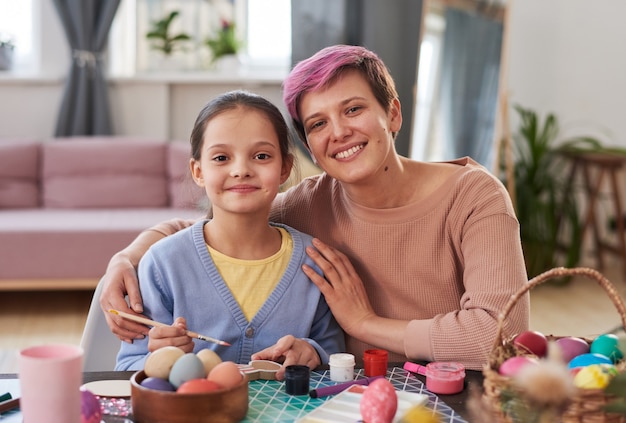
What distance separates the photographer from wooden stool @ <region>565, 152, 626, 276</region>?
5.08 m

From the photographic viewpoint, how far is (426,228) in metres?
1.75

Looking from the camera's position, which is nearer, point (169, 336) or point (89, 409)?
point (89, 409)

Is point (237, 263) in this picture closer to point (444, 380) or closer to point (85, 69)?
point (444, 380)

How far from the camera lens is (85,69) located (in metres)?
5.04

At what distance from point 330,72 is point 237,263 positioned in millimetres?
416

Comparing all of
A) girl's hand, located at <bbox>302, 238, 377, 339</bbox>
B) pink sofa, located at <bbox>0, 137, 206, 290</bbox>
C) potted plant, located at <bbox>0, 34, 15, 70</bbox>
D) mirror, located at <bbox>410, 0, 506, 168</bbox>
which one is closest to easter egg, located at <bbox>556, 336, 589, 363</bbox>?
girl's hand, located at <bbox>302, 238, 377, 339</bbox>

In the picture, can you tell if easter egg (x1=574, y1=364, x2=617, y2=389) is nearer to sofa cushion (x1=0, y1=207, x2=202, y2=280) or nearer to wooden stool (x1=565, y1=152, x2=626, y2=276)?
sofa cushion (x1=0, y1=207, x2=202, y2=280)

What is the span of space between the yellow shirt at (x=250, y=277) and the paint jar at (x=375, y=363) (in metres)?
0.29

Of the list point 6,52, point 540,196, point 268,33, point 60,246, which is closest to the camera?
point 60,246

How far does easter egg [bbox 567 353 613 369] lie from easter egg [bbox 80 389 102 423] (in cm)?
62

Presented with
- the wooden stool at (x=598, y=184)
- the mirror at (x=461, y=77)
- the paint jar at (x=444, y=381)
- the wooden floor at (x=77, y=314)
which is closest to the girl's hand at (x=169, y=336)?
the paint jar at (x=444, y=381)

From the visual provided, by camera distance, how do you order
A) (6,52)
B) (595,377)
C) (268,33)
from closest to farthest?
(595,377), (6,52), (268,33)

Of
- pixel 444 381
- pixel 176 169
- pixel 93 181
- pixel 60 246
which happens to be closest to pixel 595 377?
pixel 444 381

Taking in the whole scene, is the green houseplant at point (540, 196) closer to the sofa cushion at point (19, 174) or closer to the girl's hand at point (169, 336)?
the sofa cushion at point (19, 174)
